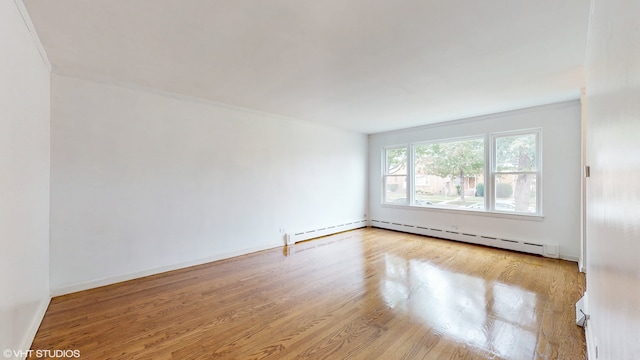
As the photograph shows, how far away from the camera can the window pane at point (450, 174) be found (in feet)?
16.4

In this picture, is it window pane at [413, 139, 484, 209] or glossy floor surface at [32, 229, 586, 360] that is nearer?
glossy floor surface at [32, 229, 586, 360]

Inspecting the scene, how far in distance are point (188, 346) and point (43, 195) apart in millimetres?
2095

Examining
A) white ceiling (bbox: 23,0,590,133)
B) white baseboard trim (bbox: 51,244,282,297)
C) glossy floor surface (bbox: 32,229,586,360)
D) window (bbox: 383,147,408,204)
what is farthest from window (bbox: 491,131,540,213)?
white baseboard trim (bbox: 51,244,282,297)

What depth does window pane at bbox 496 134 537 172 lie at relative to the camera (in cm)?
437

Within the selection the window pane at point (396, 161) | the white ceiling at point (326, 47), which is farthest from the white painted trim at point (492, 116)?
the window pane at point (396, 161)

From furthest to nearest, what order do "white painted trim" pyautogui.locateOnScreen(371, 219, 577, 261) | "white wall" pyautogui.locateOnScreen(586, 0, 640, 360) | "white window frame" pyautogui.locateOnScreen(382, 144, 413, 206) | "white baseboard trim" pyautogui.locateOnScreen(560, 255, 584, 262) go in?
1. "white window frame" pyautogui.locateOnScreen(382, 144, 413, 206)
2. "white painted trim" pyautogui.locateOnScreen(371, 219, 577, 261)
3. "white baseboard trim" pyautogui.locateOnScreen(560, 255, 584, 262)
4. "white wall" pyautogui.locateOnScreen(586, 0, 640, 360)

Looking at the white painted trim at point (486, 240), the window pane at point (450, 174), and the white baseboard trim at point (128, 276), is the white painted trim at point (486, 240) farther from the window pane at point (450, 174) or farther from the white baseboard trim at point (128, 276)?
the white baseboard trim at point (128, 276)

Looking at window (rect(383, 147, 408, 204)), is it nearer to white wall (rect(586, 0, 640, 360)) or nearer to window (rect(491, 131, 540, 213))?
window (rect(491, 131, 540, 213))

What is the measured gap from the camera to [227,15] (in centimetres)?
188

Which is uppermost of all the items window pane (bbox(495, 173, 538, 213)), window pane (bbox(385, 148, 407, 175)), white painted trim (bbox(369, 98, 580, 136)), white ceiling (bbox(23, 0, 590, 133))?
white ceiling (bbox(23, 0, 590, 133))

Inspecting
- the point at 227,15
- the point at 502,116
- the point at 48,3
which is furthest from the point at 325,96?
the point at 502,116

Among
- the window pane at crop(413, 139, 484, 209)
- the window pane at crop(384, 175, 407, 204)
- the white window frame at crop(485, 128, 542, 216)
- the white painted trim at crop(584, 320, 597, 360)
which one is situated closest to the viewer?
the white painted trim at crop(584, 320, 597, 360)

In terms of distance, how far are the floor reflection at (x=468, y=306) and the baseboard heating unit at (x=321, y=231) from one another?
6.78ft

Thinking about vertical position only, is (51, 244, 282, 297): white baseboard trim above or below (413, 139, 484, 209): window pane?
below
